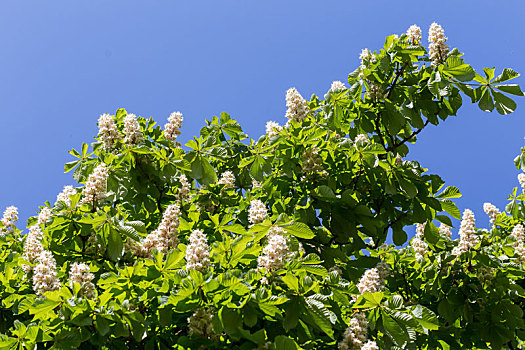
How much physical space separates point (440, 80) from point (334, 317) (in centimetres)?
320

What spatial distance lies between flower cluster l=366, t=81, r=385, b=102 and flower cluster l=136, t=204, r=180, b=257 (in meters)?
2.77

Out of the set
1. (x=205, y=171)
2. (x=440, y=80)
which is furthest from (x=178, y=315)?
(x=440, y=80)

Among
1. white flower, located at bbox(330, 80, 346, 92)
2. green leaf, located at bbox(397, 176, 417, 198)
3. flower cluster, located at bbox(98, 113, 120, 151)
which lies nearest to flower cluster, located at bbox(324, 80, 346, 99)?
white flower, located at bbox(330, 80, 346, 92)

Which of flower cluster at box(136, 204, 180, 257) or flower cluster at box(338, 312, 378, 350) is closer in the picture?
flower cluster at box(338, 312, 378, 350)

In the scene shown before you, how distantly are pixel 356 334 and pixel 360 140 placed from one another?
8.04ft

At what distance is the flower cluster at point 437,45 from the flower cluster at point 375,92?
75cm

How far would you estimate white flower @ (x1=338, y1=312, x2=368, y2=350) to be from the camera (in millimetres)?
4613

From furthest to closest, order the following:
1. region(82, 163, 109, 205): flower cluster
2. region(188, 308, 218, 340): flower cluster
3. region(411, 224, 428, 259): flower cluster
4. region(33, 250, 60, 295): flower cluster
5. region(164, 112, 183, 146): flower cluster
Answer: region(411, 224, 428, 259): flower cluster → region(164, 112, 183, 146): flower cluster → region(82, 163, 109, 205): flower cluster → region(33, 250, 60, 295): flower cluster → region(188, 308, 218, 340): flower cluster

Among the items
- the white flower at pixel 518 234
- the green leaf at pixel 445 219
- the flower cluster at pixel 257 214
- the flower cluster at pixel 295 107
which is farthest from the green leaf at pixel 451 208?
the white flower at pixel 518 234

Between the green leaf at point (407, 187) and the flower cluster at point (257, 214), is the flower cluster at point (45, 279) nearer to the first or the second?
the flower cluster at point (257, 214)

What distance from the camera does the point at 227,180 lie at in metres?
7.65

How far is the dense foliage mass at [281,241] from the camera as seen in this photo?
4.55 meters

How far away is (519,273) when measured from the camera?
24.8ft

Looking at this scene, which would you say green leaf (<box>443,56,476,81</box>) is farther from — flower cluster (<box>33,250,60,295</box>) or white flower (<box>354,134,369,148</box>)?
flower cluster (<box>33,250,60,295</box>)
